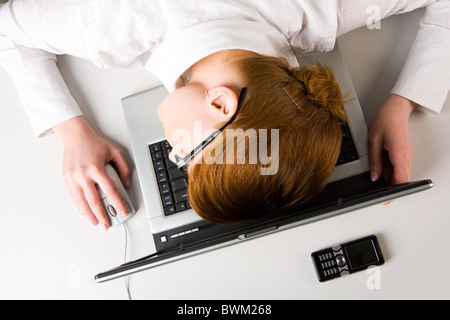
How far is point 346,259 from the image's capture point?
2.26 ft

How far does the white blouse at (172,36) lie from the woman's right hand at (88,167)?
4cm

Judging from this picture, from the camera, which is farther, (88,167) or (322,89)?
(88,167)

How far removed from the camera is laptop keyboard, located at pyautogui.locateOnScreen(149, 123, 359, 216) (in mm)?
653

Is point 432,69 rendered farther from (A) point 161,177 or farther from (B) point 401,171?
(A) point 161,177

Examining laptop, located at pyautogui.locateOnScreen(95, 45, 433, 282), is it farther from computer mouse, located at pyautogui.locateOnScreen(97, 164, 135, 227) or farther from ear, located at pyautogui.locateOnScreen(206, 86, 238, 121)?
ear, located at pyautogui.locateOnScreen(206, 86, 238, 121)

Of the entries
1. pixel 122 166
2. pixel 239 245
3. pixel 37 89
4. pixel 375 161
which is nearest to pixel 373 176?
pixel 375 161

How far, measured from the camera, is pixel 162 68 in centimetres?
63

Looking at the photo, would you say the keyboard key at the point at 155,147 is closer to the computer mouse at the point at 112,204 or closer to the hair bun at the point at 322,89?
the computer mouse at the point at 112,204

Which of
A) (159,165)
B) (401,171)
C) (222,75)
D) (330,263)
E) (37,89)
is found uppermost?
(37,89)

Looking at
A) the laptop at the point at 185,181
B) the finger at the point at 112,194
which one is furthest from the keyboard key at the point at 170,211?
the finger at the point at 112,194

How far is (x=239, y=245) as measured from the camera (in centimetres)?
71

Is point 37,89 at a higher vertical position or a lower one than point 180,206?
higher

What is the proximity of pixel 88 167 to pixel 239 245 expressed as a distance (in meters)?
0.36
